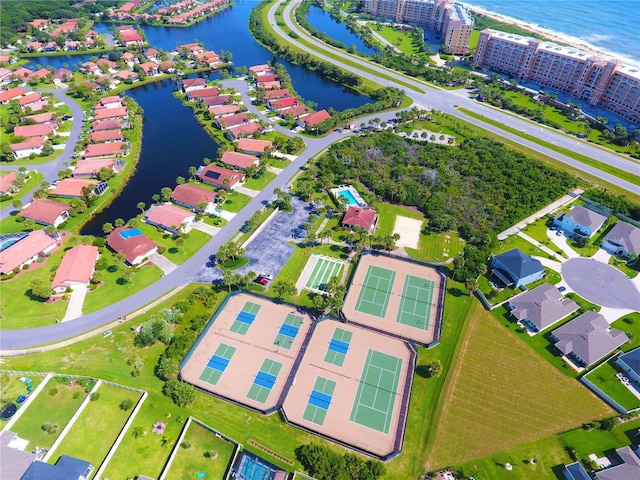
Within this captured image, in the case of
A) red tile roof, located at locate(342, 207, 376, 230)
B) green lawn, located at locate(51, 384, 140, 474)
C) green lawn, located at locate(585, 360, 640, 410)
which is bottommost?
green lawn, located at locate(51, 384, 140, 474)

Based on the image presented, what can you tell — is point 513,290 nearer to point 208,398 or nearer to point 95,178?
point 208,398

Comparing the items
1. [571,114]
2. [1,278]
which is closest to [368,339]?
[1,278]

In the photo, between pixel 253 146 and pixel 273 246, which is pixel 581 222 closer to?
pixel 273 246

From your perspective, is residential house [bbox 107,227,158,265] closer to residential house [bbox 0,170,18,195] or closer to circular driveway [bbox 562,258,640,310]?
residential house [bbox 0,170,18,195]

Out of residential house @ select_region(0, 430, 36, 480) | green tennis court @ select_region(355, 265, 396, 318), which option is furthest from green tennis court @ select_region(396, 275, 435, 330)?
residential house @ select_region(0, 430, 36, 480)

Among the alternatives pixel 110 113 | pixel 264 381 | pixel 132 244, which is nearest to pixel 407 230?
pixel 264 381
